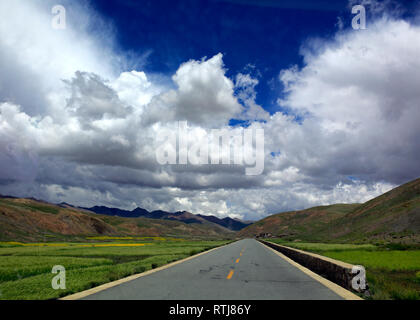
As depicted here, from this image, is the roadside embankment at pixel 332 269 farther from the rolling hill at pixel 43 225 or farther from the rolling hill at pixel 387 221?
the rolling hill at pixel 43 225

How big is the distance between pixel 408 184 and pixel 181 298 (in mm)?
138893

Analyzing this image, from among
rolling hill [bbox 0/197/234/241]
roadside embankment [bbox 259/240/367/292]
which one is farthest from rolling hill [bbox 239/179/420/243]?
rolling hill [bbox 0/197/234/241]

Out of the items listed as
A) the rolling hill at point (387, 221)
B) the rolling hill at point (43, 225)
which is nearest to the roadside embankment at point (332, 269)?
the rolling hill at point (387, 221)

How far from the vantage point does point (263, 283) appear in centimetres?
1103

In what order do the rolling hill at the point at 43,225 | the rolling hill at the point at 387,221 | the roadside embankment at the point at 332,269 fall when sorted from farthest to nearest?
the rolling hill at the point at 43,225 < the rolling hill at the point at 387,221 < the roadside embankment at the point at 332,269

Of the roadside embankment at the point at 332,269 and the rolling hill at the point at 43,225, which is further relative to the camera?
the rolling hill at the point at 43,225

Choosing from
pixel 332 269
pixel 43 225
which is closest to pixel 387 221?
pixel 332 269

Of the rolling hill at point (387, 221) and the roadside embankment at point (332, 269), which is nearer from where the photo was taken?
the roadside embankment at point (332, 269)

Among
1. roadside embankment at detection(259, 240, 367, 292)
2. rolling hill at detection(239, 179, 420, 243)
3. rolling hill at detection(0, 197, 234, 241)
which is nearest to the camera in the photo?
roadside embankment at detection(259, 240, 367, 292)

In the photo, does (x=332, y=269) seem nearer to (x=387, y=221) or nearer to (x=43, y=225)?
(x=387, y=221)

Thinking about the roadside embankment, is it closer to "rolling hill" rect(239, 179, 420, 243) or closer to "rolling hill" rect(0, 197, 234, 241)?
"rolling hill" rect(239, 179, 420, 243)

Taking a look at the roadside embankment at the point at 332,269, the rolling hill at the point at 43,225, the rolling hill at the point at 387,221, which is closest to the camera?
the roadside embankment at the point at 332,269

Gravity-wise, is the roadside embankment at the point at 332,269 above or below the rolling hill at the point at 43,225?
above
